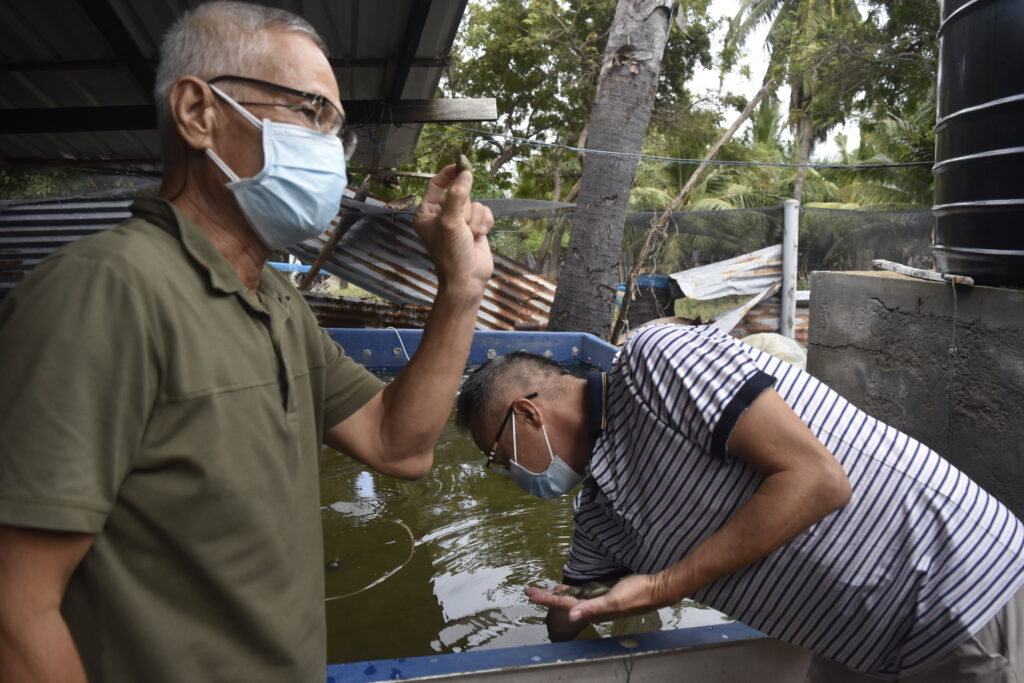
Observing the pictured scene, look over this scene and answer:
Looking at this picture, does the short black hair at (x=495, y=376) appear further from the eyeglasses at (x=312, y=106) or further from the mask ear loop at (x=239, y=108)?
the mask ear loop at (x=239, y=108)

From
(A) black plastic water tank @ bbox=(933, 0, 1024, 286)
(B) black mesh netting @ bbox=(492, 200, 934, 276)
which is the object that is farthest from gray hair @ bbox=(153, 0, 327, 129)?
(B) black mesh netting @ bbox=(492, 200, 934, 276)

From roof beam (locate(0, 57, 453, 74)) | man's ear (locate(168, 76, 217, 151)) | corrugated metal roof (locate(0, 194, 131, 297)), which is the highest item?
roof beam (locate(0, 57, 453, 74))

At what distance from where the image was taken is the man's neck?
4.53ft

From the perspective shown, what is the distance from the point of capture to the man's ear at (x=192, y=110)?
1.34 m

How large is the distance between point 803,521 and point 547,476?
77 cm

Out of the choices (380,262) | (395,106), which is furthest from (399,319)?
(395,106)

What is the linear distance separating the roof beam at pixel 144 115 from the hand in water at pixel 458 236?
13.2ft

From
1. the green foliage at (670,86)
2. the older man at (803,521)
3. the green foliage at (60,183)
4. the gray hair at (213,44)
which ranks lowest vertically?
the older man at (803,521)

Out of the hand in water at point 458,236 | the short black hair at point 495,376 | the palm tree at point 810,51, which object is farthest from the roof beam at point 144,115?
the palm tree at point 810,51

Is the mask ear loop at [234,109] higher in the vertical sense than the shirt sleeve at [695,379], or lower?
higher

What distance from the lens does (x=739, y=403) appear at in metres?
1.66

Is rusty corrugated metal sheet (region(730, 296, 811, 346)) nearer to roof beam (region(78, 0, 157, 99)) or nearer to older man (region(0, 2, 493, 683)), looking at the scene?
roof beam (region(78, 0, 157, 99))

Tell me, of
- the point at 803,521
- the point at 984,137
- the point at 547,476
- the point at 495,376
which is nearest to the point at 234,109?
the point at 495,376

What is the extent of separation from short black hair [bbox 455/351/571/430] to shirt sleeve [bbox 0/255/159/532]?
122cm
